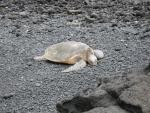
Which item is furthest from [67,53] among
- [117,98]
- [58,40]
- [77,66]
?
[117,98]

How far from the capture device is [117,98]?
3.24 m

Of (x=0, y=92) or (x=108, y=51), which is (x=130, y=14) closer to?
(x=108, y=51)

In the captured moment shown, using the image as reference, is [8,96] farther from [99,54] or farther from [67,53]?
[99,54]

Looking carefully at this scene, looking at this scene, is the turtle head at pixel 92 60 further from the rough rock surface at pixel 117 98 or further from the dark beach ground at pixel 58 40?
the rough rock surface at pixel 117 98

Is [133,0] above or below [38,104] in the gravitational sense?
below

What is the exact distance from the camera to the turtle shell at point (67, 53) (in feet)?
19.2

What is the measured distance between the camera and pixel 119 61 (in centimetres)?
581

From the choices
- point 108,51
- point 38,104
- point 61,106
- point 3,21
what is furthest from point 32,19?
point 61,106

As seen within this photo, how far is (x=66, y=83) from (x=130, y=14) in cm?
358

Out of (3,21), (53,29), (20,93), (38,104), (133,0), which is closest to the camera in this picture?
(38,104)

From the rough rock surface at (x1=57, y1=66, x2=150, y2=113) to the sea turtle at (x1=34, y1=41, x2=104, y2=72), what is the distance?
2225 millimetres

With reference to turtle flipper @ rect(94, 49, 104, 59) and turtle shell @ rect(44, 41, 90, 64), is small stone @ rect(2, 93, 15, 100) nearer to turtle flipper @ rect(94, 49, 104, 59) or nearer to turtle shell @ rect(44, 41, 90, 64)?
turtle shell @ rect(44, 41, 90, 64)

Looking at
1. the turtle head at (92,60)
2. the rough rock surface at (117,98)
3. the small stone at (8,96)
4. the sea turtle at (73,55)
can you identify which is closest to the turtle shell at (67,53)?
the sea turtle at (73,55)

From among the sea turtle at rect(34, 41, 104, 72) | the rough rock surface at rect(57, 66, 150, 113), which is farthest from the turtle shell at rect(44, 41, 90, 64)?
the rough rock surface at rect(57, 66, 150, 113)
